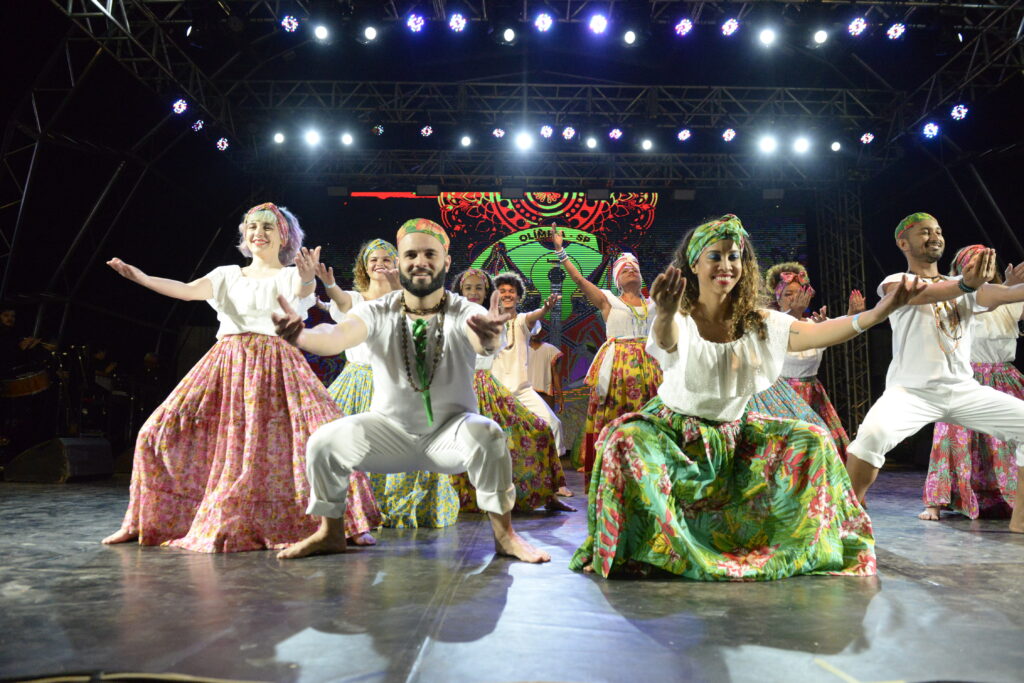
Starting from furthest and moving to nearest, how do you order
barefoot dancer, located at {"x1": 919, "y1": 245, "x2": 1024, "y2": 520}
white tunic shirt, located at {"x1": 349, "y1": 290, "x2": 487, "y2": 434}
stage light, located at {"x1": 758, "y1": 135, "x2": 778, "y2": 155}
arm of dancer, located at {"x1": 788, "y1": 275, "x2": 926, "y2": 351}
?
stage light, located at {"x1": 758, "y1": 135, "x2": 778, "y2": 155}, barefoot dancer, located at {"x1": 919, "y1": 245, "x2": 1024, "y2": 520}, white tunic shirt, located at {"x1": 349, "y1": 290, "x2": 487, "y2": 434}, arm of dancer, located at {"x1": 788, "y1": 275, "x2": 926, "y2": 351}

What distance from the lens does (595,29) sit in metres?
8.59

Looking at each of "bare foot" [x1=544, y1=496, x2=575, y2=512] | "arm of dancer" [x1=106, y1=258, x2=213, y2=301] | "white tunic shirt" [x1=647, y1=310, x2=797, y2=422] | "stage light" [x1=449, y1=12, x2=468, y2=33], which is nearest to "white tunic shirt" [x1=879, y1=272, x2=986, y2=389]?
A: "white tunic shirt" [x1=647, y1=310, x2=797, y2=422]

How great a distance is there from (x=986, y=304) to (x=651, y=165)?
7771 millimetres

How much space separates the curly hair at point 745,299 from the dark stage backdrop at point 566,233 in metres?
7.63

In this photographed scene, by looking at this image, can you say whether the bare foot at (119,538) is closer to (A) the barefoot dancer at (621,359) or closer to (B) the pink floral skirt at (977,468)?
(A) the barefoot dancer at (621,359)

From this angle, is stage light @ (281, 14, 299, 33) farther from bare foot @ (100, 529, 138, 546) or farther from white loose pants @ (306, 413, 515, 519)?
white loose pants @ (306, 413, 515, 519)

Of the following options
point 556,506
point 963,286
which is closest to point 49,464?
point 556,506

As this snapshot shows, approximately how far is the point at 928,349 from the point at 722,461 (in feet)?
6.01

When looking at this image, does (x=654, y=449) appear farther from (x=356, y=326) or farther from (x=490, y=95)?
(x=490, y=95)

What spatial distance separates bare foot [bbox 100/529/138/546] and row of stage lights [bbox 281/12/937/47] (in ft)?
22.4

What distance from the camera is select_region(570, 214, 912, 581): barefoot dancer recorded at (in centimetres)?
266

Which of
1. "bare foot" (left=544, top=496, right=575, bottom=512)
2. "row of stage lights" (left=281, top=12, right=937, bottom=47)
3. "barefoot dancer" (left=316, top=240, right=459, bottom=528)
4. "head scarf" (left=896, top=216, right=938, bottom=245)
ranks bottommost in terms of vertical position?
"bare foot" (left=544, top=496, right=575, bottom=512)

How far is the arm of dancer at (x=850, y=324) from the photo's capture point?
2713mm

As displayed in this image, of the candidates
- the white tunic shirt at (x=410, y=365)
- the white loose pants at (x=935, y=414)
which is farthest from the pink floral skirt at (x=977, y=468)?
the white tunic shirt at (x=410, y=365)
